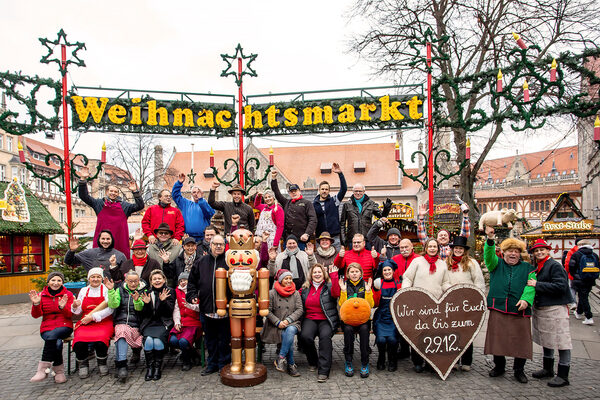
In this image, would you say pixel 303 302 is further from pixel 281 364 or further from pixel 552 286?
pixel 552 286

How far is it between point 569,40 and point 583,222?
241 inches

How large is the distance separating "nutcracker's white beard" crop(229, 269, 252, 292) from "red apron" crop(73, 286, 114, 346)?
6.07 feet

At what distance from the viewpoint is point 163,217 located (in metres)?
7.01

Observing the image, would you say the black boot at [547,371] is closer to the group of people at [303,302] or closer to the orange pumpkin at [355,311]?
the group of people at [303,302]

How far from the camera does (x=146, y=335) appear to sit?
5371mm

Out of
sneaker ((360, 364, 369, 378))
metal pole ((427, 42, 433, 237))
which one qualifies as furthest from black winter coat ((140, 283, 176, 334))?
metal pole ((427, 42, 433, 237))

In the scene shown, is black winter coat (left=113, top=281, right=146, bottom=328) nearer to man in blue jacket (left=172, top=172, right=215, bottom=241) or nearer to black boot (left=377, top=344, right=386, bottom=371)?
man in blue jacket (left=172, top=172, right=215, bottom=241)

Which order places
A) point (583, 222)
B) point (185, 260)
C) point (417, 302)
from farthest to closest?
point (583, 222), point (185, 260), point (417, 302)

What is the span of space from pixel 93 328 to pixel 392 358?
4.05m

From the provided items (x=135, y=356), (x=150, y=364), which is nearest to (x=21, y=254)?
(x=135, y=356)

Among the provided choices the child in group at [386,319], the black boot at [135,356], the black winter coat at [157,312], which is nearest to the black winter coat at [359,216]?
the child in group at [386,319]

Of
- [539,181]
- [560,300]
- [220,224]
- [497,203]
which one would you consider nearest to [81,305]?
[220,224]

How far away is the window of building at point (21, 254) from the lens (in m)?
11.8

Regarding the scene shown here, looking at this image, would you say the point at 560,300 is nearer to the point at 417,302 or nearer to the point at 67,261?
the point at 417,302
